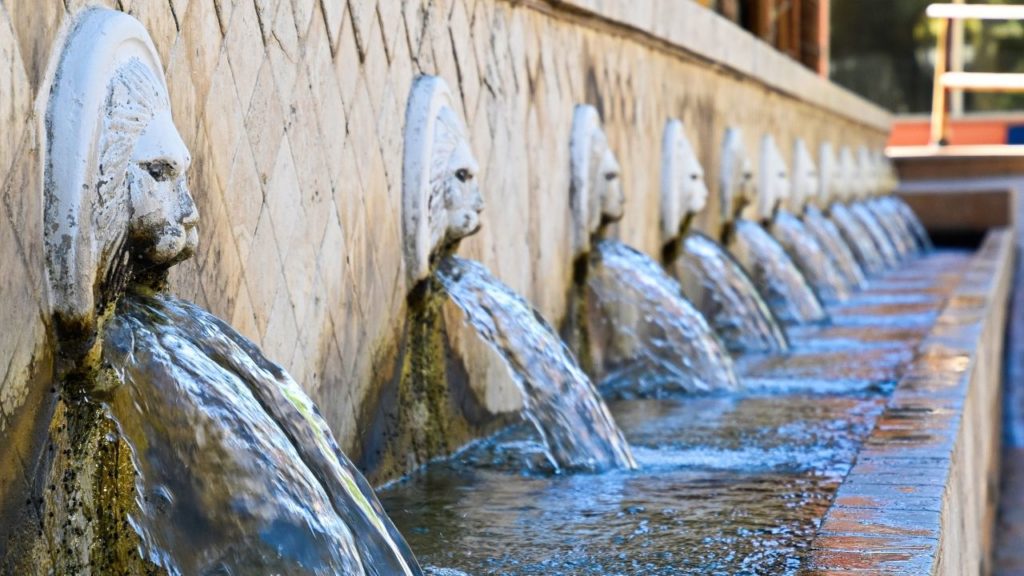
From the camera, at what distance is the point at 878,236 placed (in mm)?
11945

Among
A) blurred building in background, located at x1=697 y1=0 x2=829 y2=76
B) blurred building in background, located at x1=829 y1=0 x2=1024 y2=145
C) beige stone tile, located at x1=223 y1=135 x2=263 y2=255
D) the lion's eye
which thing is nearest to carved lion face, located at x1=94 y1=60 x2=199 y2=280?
the lion's eye

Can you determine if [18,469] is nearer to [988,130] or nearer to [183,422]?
[183,422]

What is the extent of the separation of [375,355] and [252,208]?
0.67 metres

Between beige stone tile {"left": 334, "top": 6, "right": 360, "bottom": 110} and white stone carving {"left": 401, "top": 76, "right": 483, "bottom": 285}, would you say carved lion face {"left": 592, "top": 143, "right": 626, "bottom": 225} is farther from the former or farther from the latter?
beige stone tile {"left": 334, "top": 6, "right": 360, "bottom": 110}

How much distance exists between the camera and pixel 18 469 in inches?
90.8

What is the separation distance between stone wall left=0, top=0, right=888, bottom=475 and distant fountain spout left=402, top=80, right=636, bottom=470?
63 mm

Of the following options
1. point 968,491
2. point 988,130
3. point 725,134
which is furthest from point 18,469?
point 988,130

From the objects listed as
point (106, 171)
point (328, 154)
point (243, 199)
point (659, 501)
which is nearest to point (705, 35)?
point (328, 154)

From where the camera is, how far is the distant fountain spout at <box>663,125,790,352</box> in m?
6.20

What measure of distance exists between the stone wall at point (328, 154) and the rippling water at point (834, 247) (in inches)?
164

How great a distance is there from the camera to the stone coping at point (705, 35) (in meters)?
5.32

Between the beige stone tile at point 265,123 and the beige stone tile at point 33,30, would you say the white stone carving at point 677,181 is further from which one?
the beige stone tile at point 33,30

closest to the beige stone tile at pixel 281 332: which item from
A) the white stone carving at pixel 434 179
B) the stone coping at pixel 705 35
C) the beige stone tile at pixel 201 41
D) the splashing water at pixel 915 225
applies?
the beige stone tile at pixel 201 41

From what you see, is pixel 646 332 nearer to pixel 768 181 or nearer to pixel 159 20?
pixel 159 20
